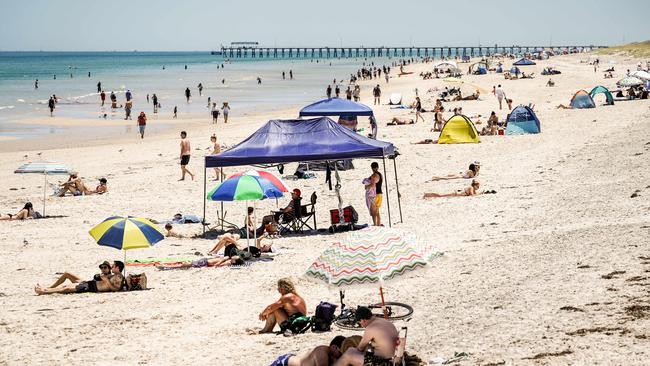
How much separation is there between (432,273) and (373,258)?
3.80m

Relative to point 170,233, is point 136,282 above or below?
below

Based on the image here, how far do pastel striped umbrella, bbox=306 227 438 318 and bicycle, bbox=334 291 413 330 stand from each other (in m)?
1.10

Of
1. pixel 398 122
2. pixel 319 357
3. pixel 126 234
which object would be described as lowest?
pixel 319 357

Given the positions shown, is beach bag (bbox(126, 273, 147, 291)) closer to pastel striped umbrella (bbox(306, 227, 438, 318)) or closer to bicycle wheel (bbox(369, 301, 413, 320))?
bicycle wheel (bbox(369, 301, 413, 320))

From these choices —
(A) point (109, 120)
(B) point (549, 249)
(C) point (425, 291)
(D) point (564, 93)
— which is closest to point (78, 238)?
(C) point (425, 291)

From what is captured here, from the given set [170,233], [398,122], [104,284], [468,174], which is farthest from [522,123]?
[104,284]

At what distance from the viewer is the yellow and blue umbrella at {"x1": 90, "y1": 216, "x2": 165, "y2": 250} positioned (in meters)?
12.5

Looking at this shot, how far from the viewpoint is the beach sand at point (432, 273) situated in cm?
912

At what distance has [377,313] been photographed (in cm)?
1050

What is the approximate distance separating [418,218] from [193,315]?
7146 millimetres

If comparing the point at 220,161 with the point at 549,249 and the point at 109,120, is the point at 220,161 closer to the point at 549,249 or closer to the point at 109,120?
the point at 549,249

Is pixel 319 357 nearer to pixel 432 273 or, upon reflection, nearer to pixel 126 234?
pixel 432 273

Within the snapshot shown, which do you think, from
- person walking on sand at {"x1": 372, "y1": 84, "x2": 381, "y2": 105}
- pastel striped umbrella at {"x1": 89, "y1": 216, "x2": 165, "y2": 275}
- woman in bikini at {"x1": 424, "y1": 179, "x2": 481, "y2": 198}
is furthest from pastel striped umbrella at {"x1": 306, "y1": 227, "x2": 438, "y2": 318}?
person walking on sand at {"x1": 372, "y1": 84, "x2": 381, "y2": 105}

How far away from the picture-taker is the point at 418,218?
680 inches
